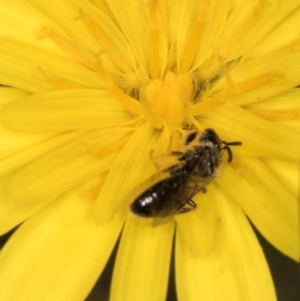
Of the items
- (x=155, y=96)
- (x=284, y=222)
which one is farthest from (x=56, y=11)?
(x=284, y=222)

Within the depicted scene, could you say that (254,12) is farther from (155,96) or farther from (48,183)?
(48,183)

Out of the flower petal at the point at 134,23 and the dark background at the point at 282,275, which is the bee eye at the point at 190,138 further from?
the dark background at the point at 282,275

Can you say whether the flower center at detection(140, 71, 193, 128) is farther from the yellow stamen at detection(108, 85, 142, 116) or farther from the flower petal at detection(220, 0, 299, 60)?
the flower petal at detection(220, 0, 299, 60)

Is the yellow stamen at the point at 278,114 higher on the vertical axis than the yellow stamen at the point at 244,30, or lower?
lower

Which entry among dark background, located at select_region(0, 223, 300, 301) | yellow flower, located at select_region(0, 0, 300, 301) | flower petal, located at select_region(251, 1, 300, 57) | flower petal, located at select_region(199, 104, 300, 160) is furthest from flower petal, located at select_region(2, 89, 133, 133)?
dark background, located at select_region(0, 223, 300, 301)

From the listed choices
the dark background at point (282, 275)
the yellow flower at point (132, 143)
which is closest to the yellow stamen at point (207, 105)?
the yellow flower at point (132, 143)

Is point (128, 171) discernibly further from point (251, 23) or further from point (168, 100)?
point (251, 23)
